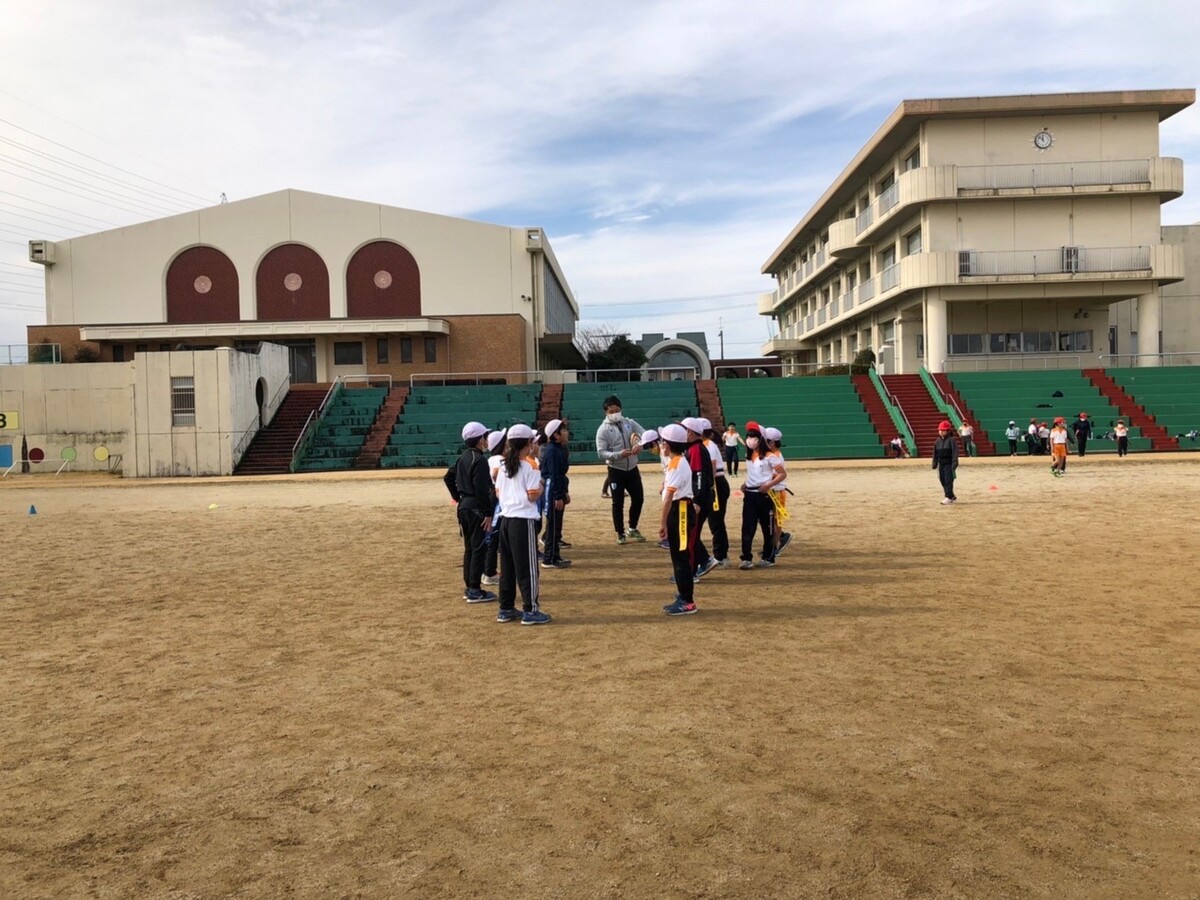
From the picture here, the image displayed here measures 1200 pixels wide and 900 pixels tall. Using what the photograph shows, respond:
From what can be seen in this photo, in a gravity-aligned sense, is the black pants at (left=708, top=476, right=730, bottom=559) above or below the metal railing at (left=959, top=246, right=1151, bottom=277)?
below

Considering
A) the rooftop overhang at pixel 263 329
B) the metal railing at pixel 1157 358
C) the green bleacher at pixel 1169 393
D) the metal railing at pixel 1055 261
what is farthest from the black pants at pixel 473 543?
the metal railing at pixel 1157 358

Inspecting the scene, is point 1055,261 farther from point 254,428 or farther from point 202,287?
point 202,287

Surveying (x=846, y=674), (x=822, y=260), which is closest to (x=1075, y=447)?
(x=822, y=260)

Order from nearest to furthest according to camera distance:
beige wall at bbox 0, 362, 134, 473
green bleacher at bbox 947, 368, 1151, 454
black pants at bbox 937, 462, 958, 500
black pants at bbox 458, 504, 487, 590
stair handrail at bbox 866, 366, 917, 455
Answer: black pants at bbox 458, 504, 487, 590 < black pants at bbox 937, 462, 958, 500 < stair handrail at bbox 866, 366, 917, 455 < green bleacher at bbox 947, 368, 1151, 454 < beige wall at bbox 0, 362, 134, 473

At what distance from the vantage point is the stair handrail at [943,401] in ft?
110

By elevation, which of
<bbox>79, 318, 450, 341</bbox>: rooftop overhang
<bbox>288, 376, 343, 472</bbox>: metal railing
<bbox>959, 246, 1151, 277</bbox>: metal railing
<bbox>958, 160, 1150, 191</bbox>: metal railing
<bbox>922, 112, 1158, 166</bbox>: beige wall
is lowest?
<bbox>288, 376, 343, 472</bbox>: metal railing

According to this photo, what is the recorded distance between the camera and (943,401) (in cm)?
3538

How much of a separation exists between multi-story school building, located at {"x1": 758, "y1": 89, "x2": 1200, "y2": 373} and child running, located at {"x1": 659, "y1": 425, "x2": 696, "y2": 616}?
108 feet

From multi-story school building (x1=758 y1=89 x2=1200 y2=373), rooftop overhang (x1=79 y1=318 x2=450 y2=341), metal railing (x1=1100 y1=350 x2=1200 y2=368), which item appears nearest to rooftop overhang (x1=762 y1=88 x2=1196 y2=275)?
multi-story school building (x1=758 y1=89 x2=1200 y2=373)

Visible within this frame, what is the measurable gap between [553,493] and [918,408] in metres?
27.2

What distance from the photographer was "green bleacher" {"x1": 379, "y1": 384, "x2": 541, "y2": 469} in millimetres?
33094

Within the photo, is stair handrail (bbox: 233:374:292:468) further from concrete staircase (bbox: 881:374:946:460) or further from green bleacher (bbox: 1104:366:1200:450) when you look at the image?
green bleacher (bbox: 1104:366:1200:450)

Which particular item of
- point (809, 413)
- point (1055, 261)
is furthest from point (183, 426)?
point (1055, 261)

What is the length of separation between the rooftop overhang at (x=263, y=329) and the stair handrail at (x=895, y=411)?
19565 mm
